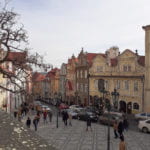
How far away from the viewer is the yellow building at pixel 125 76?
40.7m

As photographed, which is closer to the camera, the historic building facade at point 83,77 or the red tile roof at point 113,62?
the red tile roof at point 113,62

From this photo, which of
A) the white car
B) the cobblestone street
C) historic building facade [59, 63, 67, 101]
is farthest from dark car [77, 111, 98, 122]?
historic building facade [59, 63, 67, 101]

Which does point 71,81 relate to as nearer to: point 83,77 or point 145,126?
point 83,77

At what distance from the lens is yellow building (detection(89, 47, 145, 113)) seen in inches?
1601

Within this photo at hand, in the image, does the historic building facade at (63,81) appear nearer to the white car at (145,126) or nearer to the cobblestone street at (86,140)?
the cobblestone street at (86,140)

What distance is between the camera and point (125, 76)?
Answer: 43438 millimetres

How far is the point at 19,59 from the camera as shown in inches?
637

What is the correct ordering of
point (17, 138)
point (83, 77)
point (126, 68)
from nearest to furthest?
point (17, 138) < point (126, 68) < point (83, 77)

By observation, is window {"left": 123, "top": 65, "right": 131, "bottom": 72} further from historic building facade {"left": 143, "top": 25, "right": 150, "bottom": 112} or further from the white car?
the white car

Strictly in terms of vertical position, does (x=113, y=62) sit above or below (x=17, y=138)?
above

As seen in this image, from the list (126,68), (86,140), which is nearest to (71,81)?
(126,68)

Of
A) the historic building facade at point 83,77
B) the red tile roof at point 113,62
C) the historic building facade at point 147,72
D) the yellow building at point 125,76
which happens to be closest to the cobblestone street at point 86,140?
the historic building facade at point 147,72

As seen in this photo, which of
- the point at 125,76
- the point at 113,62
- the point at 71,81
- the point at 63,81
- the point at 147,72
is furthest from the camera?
the point at 63,81

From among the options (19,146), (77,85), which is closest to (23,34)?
(19,146)
